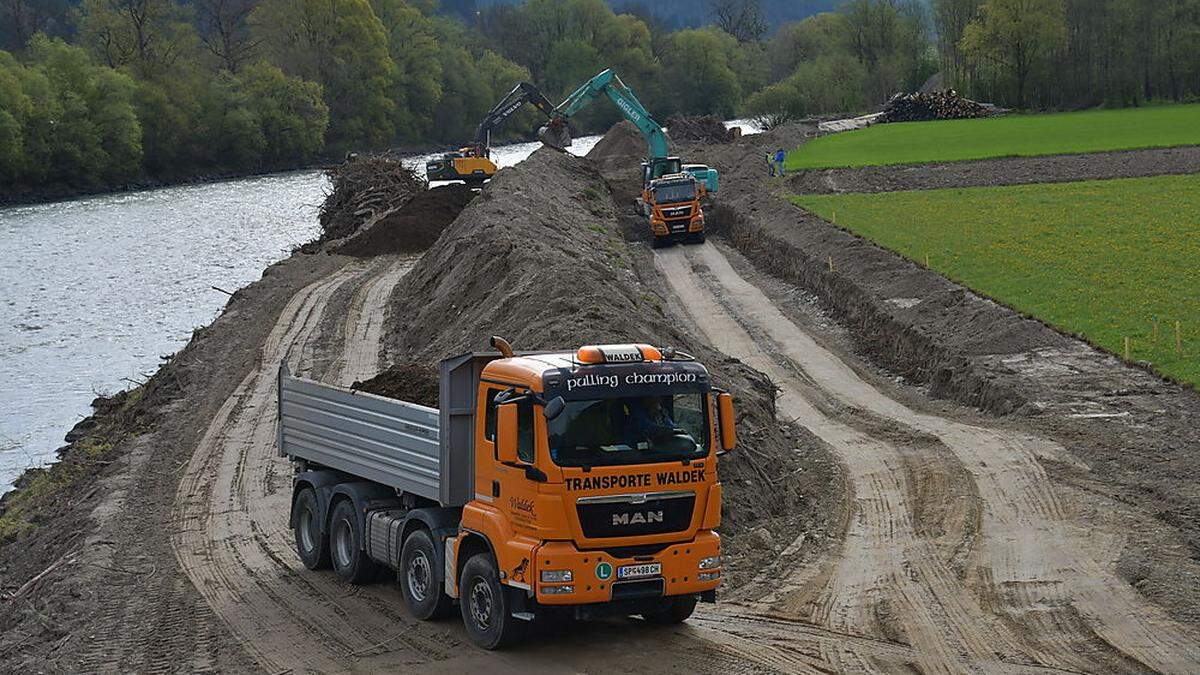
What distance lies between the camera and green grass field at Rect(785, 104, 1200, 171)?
7406 cm

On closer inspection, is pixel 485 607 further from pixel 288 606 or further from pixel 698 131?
pixel 698 131

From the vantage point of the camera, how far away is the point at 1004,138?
278 ft

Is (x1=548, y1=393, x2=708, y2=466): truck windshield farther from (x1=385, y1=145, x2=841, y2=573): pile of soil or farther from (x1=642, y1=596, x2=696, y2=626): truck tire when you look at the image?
(x1=385, y1=145, x2=841, y2=573): pile of soil

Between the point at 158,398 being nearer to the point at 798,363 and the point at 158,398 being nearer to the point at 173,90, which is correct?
the point at 798,363

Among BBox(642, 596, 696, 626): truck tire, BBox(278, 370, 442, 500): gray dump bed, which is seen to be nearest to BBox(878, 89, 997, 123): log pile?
BBox(278, 370, 442, 500): gray dump bed

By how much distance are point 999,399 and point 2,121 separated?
253 feet

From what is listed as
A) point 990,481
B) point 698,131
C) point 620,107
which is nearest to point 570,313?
point 990,481

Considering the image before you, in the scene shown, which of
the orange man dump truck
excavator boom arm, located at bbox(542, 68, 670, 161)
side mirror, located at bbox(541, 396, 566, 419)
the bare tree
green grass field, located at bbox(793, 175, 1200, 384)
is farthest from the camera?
the bare tree

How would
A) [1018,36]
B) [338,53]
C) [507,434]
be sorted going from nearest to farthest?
1. [507,434]
2. [1018,36]
3. [338,53]

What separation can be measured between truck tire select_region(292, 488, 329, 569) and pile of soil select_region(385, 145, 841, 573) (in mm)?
5339

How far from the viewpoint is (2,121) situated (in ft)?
285

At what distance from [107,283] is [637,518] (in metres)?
44.9

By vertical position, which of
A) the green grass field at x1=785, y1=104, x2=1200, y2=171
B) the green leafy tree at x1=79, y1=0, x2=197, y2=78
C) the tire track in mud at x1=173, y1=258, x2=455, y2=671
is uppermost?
the green leafy tree at x1=79, y1=0, x2=197, y2=78

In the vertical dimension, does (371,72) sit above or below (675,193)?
above
